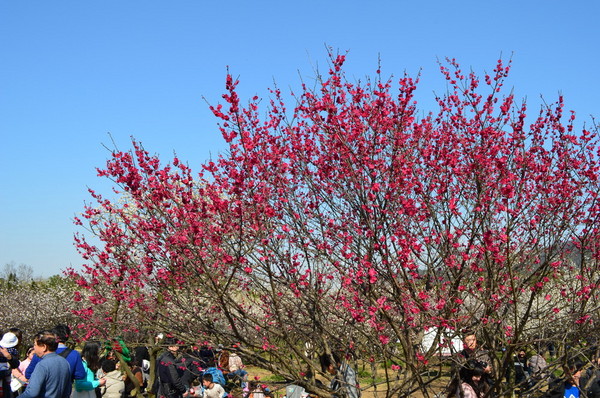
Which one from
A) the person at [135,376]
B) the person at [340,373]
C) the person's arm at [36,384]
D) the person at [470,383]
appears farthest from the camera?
the person at [135,376]

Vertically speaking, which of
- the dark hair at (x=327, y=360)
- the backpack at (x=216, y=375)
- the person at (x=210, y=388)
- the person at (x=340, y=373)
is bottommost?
the person at (x=340, y=373)

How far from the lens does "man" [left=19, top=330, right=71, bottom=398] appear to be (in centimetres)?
591

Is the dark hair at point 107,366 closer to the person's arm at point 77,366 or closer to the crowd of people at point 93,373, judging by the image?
the crowd of people at point 93,373

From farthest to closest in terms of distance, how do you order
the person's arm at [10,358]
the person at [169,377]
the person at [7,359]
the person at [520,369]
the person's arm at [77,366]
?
the person at [169,377]
the person at [520,369]
the person's arm at [10,358]
the person at [7,359]
the person's arm at [77,366]

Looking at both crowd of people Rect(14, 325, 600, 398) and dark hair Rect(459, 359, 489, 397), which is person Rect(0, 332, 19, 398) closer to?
crowd of people Rect(14, 325, 600, 398)

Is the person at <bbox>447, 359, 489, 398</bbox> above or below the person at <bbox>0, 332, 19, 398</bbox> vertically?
below

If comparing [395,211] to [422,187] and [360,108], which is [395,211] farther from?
Result: [360,108]

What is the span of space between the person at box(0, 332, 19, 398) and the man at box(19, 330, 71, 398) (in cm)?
129

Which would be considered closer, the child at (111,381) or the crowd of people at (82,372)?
the crowd of people at (82,372)

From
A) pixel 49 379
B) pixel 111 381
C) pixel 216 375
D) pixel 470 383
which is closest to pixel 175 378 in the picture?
pixel 216 375

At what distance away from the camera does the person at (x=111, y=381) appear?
941 centimetres

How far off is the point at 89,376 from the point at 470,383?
13.9ft

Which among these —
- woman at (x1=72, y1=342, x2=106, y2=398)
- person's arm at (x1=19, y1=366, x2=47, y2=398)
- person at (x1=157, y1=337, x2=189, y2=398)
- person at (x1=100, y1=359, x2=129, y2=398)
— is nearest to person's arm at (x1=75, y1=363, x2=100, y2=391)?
woman at (x1=72, y1=342, x2=106, y2=398)

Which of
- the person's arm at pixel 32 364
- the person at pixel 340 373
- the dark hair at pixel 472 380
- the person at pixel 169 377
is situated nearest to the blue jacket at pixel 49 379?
the person's arm at pixel 32 364
